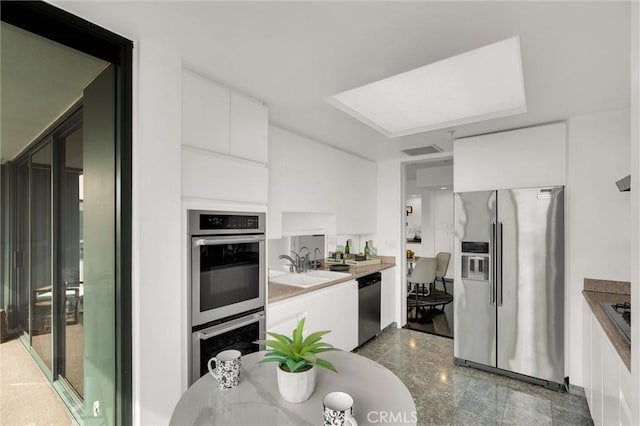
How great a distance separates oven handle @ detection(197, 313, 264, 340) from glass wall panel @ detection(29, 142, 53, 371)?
71 cm

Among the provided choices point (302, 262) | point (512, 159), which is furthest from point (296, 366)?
point (512, 159)

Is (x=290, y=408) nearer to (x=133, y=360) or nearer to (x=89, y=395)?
(x=133, y=360)

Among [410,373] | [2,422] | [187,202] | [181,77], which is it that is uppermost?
[181,77]

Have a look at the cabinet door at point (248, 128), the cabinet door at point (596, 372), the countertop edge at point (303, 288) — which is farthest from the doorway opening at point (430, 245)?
the cabinet door at point (248, 128)

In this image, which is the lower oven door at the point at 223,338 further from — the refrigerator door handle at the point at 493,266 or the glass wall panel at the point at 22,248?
the refrigerator door handle at the point at 493,266

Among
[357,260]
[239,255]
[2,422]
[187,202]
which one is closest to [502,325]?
[357,260]

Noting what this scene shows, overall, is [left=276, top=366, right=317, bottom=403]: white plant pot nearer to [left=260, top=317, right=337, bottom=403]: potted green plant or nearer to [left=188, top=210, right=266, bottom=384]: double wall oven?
[left=260, top=317, right=337, bottom=403]: potted green plant

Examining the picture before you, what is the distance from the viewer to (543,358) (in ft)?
9.41

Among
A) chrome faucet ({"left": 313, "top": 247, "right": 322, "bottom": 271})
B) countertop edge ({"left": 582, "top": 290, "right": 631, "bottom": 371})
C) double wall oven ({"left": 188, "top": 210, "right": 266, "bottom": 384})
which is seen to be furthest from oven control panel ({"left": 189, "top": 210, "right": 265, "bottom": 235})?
countertop edge ({"left": 582, "top": 290, "right": 631, "bottom": 371})

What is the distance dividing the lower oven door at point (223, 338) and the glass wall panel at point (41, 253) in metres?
0.67

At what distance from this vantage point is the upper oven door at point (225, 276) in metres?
1.90

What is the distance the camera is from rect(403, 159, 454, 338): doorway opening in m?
4.84

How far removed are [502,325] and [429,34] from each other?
9.07ft

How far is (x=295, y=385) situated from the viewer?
3.57 ft
